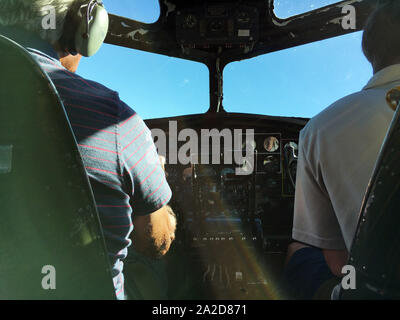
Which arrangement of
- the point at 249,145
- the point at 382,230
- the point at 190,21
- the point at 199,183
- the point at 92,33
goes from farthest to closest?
the point at 190,21, the point at 249,145, the point at 199,183, the point at 92,33, the point at 382,230

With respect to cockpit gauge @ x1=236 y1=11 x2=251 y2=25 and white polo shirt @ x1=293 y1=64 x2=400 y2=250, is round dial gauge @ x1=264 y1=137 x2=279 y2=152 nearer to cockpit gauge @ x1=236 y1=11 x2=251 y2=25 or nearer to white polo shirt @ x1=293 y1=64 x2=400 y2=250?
cockpit gauge @ x1=236 y1=11 x2=251 y2=25

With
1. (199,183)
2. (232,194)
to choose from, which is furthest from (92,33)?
(232,194)

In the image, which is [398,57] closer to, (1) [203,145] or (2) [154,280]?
(2) [154,280]

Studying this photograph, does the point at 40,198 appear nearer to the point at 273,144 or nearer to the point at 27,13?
the point at 27,13

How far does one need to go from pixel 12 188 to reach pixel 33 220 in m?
0.06

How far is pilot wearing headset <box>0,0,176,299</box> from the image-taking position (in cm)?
62

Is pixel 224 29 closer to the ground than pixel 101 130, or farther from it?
farther from it

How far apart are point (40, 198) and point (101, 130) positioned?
0.21 m

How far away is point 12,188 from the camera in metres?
0.46

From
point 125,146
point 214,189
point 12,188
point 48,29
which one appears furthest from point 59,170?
point 214,189

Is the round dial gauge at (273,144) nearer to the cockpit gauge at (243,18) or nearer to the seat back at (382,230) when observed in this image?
the cockpit gauge at (243,18)

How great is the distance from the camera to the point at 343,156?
0.69 meters
